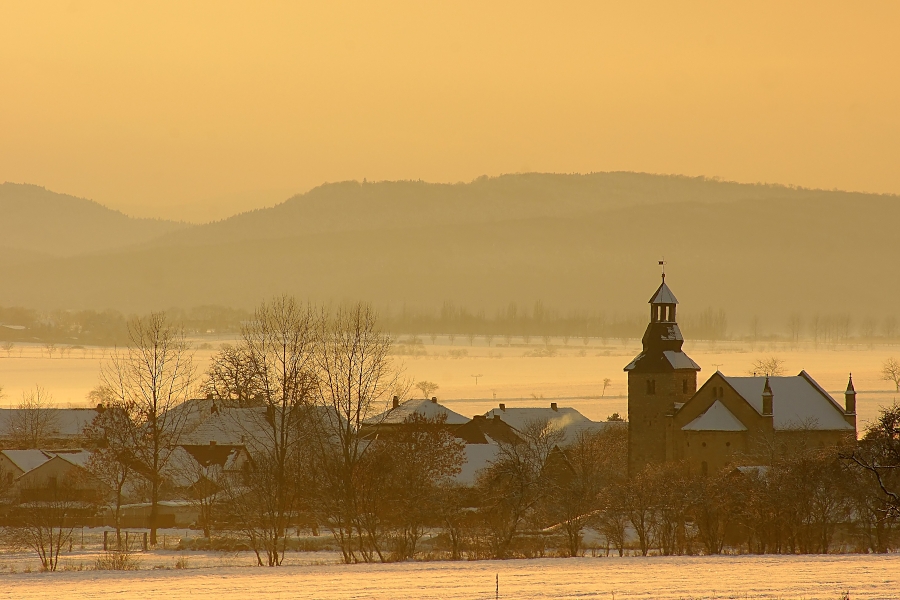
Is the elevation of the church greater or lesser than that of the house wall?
greater

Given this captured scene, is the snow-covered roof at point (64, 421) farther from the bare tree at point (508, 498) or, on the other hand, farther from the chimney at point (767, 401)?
the bare tree at point (508, 498)

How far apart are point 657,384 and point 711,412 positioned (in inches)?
234

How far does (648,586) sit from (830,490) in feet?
83.9

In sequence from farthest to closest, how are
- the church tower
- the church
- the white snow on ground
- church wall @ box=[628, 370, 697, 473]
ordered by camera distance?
the church tower, church wall @ box=[628, 370, 697, 473], the church, the white snow on ground

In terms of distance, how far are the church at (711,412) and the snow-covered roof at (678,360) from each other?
0.07 metres

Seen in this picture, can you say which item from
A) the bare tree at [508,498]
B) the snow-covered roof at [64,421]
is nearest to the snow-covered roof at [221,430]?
the snow-covered roof at [64,421]

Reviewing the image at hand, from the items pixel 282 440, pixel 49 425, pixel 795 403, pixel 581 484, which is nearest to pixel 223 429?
pixel 49 425

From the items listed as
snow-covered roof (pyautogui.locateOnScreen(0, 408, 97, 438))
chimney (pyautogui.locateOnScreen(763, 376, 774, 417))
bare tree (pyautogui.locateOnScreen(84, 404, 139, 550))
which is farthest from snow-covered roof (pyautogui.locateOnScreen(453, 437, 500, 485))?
snow-covered roof (pyautogui.locateOnScreen(0, 408, 97, 438))

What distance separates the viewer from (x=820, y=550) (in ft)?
178

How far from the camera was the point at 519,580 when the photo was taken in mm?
39031

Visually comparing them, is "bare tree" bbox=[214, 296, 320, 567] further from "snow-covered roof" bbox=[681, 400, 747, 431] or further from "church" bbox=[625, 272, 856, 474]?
"snow-covered roof" bbox=[681, 400, 747, 431]

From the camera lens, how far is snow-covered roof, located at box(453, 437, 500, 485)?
91062 mm

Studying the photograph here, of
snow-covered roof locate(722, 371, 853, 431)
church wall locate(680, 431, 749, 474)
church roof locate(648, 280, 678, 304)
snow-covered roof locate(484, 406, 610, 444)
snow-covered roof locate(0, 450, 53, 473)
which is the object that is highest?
church roof locate(648, 280, 678, 304)

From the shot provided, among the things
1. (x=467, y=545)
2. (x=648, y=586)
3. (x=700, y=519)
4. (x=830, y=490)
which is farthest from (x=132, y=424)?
(x=648, y=586)
